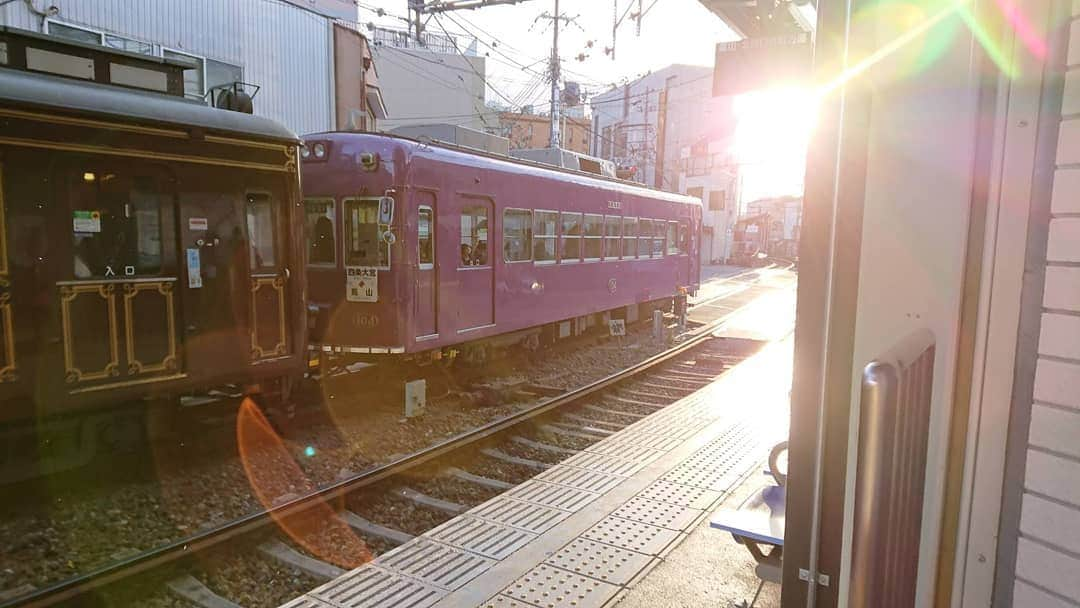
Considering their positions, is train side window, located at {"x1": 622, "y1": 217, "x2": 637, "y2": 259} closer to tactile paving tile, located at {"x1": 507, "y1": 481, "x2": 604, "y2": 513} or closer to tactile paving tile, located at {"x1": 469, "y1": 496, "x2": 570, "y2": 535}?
tactile paving tile, located at {"x1": 507, "y1": 481, "x2": 604, "y2": 513}

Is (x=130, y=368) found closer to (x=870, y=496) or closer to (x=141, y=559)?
(x=141, y=559)

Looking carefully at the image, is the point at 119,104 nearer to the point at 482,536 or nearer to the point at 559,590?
the point at 482,536

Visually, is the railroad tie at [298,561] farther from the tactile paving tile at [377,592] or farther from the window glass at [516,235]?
the window glass at [516,235]

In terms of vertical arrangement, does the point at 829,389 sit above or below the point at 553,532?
above

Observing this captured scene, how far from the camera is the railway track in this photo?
14.6 ft

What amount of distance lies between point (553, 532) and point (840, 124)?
11.2 ft

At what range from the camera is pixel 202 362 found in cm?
641

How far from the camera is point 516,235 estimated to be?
1048cm

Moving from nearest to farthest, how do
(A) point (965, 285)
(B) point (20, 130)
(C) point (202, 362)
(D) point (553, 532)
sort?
(A) point (965, 285) → (D) point (553, 532) → (B) point (20, 130) → (C) point (202, 362)

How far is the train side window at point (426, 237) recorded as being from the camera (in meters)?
8.61

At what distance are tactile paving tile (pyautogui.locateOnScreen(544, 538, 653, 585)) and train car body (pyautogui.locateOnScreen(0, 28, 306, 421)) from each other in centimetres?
391

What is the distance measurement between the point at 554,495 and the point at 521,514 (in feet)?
1.48

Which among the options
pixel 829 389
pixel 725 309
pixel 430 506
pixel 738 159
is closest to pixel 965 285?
pixel 829 389

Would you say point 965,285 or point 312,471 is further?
point 312,471
